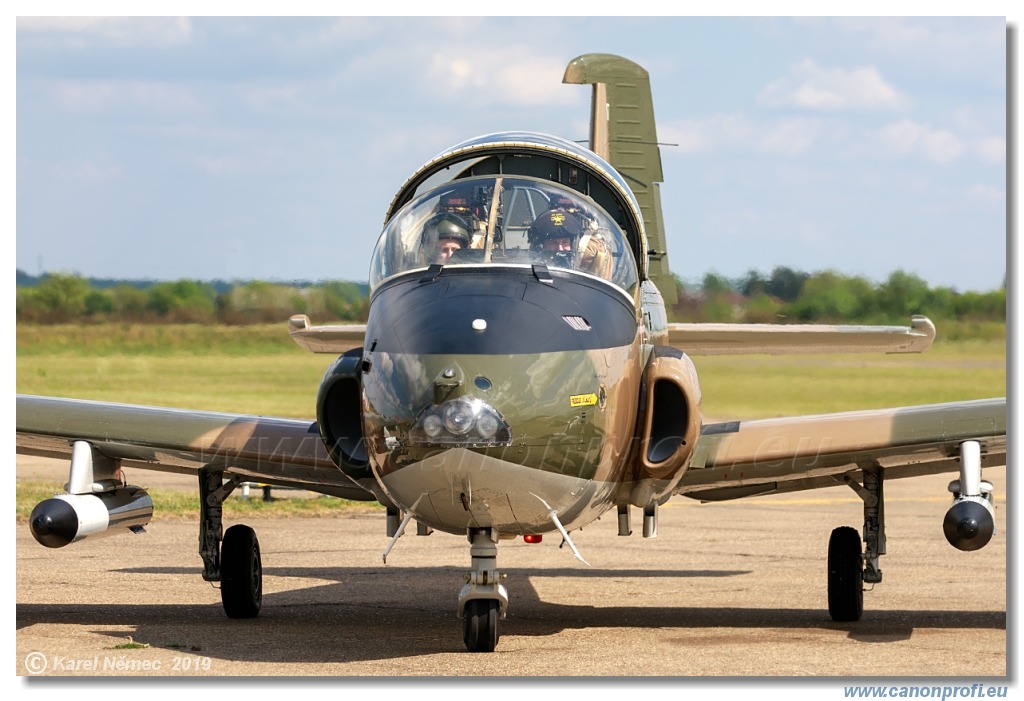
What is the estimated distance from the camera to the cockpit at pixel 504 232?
30.2ft

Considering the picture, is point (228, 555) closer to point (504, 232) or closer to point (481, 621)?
point (481, 621)

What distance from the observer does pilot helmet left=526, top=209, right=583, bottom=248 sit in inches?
365

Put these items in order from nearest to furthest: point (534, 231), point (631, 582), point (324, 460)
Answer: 1. point (534, 231)
2. point (324, 460)
3. point (631, 582)

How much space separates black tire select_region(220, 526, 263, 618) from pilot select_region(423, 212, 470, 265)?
377cm

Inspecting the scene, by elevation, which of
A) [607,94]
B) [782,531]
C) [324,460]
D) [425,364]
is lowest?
[782,531]

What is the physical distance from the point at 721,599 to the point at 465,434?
5.71m

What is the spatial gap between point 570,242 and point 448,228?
0.78 m

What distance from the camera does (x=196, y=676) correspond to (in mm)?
8664

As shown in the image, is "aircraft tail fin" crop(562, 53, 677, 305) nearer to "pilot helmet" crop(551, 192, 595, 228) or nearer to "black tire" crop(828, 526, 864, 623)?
"black tire" crop(828, 526, 864, 623)

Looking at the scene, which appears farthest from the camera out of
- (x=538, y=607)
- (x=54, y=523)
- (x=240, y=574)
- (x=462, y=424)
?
(x=538, y=607)

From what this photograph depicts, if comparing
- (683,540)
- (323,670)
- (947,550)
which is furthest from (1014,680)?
(683,540)

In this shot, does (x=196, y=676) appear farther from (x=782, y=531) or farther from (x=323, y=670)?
(x=782, y=531)

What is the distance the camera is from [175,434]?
11383 millimetres

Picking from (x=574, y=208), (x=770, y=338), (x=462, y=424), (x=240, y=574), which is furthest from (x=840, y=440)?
(x=240, y=574)
